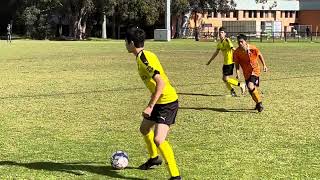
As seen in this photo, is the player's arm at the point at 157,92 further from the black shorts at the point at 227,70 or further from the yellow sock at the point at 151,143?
the black shorts at the point at 227,70

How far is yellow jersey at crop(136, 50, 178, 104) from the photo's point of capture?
6418mm

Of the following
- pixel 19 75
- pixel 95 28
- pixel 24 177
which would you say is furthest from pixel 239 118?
pixel 95 28

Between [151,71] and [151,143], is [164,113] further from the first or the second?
[151,143]

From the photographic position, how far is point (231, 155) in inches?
321

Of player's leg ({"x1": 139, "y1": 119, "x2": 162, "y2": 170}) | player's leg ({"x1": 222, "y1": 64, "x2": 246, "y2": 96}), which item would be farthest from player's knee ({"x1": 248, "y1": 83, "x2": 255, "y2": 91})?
player's leg ({"x1": 139, "y1": 119, "x2": 162, "y2": 170})

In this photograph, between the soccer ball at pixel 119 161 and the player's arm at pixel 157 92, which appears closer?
the player's arm at pixel 157 92

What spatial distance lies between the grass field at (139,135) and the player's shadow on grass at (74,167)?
0.01 m

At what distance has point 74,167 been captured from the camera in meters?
7.39

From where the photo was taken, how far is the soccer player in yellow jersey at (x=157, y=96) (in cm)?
638

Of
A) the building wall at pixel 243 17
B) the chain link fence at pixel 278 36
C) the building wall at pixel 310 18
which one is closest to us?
the chain link fence at pixel 278 36

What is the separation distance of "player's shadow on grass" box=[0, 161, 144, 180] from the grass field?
13 mm

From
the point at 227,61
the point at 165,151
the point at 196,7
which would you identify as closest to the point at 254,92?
the point at 227,61

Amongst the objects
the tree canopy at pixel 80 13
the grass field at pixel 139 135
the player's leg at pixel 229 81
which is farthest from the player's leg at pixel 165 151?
the tree canopy at pixel 80 13

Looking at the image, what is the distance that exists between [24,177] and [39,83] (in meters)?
11.7
